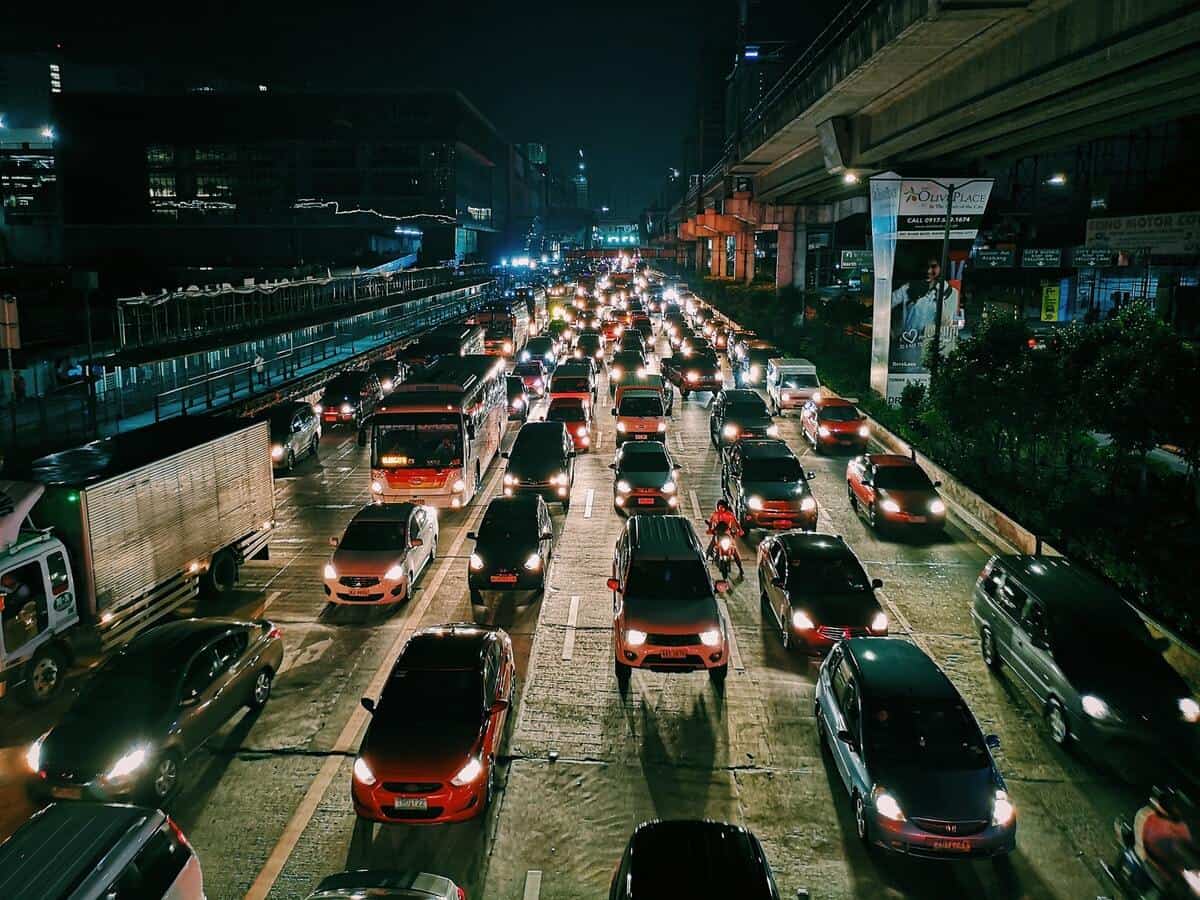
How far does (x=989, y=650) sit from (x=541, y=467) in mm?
11535

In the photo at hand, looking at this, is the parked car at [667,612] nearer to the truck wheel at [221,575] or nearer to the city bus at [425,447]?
the truck wheel at [221,575]

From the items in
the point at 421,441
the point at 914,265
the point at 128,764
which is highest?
the point at 914,265

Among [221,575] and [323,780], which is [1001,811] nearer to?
[323,780]

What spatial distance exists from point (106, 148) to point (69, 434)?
325 ft

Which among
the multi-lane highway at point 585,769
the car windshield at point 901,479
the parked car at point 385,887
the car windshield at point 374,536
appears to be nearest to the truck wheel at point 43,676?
the multi-lane highway at point 585,769

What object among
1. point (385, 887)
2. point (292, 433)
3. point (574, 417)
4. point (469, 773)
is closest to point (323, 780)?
point (469, 773)

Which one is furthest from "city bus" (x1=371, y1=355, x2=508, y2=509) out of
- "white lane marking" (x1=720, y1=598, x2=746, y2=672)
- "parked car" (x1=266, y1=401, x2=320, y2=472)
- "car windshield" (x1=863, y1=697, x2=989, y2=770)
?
"car windshield" (x1=863, y1=697, x2=989, y2=770)

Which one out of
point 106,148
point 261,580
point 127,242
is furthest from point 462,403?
point 106,148

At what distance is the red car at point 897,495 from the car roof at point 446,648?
11465mm

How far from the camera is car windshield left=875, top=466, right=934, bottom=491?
20.5 meters

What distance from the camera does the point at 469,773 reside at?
9.57 metres

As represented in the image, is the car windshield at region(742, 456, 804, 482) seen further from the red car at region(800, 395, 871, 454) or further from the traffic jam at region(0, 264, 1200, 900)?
the red car at region(800, 395, 871, 454)

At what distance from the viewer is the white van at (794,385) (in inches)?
1398

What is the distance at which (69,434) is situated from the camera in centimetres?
2409
